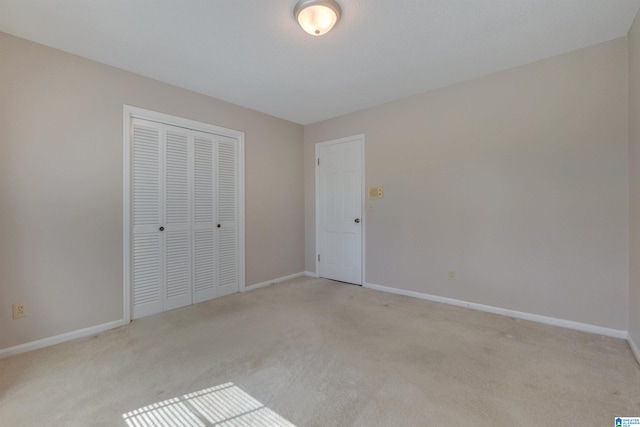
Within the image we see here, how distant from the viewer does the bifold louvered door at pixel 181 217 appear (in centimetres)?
284

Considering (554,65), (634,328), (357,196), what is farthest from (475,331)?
(554,65)

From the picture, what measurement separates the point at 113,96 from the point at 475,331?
160 inches

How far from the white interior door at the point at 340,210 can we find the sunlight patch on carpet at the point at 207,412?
261 centimetres

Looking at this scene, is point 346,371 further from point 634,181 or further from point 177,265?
point 634,181

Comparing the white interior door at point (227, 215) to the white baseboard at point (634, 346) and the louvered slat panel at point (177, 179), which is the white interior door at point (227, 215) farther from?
the white baseboard at point (634, 346)

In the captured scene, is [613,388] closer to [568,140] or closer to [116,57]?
[568,140]

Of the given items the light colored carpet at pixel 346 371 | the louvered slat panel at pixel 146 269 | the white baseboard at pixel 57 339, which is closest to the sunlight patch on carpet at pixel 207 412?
the light colored carpet at pixel 346 371

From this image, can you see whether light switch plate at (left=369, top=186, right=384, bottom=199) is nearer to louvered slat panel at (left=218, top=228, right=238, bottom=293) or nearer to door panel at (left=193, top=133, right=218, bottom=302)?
louvered slat panel at (left=218, top=228, right=238, bottom=293)

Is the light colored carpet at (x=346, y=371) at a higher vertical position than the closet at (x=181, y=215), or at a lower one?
lower

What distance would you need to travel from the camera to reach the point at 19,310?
218 cm

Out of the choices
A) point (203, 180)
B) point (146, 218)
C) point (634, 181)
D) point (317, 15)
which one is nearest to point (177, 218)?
point (146, 218)

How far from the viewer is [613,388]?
168 centimetres

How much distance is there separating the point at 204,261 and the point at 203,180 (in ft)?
3.26

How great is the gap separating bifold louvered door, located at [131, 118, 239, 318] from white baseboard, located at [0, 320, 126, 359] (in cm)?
23
